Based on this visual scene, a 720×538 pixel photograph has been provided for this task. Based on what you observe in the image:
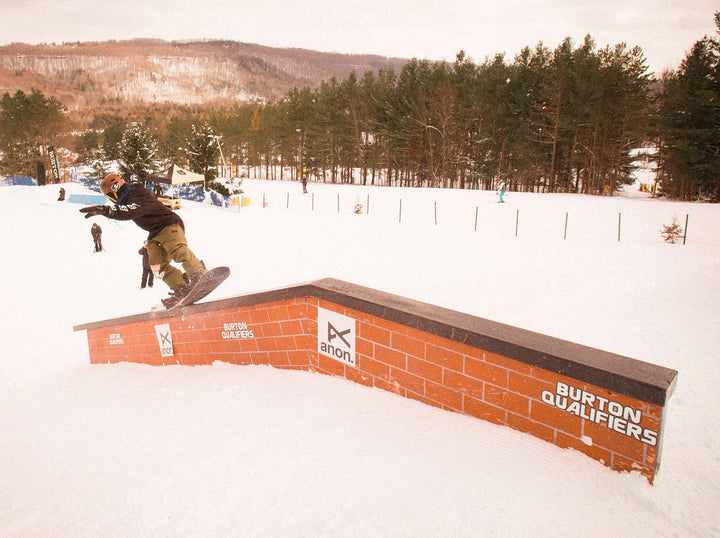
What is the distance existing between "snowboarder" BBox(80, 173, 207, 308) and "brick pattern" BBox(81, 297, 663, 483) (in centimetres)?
77

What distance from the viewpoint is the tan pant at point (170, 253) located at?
5.26m

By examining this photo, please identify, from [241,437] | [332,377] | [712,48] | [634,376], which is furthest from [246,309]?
[712,48]

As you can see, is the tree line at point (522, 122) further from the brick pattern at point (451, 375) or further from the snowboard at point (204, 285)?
the brick pattern at point (451, 375)

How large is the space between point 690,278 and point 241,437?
12510mm

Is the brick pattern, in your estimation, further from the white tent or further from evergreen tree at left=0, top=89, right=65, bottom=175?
evergreen tree at left=0, top=89, right=65, bottom=175

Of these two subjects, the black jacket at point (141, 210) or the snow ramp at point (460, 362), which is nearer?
the snow ramp at point (460, 362)

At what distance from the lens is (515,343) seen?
2.60 meters

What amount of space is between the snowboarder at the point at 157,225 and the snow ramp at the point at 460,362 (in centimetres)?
84

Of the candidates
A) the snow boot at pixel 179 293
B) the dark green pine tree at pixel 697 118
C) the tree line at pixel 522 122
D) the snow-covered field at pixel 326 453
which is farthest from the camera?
the tree line at pixel 522 122

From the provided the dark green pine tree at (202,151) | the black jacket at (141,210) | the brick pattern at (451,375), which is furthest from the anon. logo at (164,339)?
the dark green pine tree at (202,151)

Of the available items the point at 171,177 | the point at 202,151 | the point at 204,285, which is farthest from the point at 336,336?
the point at 202,151

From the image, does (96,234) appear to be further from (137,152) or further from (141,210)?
(137,152)

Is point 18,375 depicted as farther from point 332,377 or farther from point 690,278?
point 690,278

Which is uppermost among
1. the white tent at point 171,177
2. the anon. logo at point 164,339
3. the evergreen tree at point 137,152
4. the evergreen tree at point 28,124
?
the evergreen tree at point 28,124
